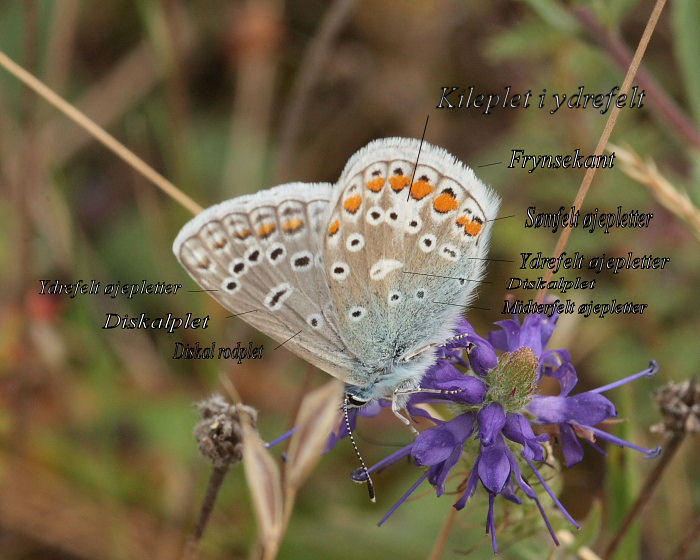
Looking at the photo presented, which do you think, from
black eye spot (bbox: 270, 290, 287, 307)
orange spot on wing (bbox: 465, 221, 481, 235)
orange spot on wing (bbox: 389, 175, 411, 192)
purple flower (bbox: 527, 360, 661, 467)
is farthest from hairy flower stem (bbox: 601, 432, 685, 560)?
black eye spot (bbox: 270, 290, 287, 307)

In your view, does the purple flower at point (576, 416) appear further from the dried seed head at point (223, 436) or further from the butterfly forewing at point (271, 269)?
the dried seed head at point (223, 436)

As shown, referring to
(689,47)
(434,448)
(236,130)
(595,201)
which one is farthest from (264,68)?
(434,448)

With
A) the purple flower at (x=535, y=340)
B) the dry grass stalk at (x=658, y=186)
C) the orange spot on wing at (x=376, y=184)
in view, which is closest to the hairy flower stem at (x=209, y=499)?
the purple flower at (x=535, y=340)

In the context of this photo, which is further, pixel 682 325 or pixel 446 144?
pixel 446 144

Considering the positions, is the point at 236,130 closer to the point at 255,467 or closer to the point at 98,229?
the point at 98,229

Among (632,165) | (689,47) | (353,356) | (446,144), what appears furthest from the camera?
(446,144)

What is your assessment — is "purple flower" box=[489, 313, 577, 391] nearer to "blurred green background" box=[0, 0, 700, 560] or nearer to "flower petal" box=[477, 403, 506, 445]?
"flower petal" box=[477, 403, 506, 445]

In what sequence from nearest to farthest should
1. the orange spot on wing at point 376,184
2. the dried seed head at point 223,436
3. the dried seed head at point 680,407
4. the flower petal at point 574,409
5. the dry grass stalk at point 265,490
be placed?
the dry grass stalk at point 265,490, the flower petal at point 574,409, the dried seed head at point 223,436, the dried seed head at point 680,407, the orange spot on wing at point 376,184
